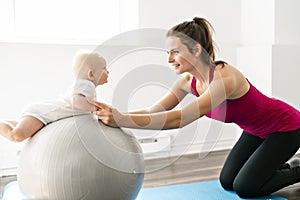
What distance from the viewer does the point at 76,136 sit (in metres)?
1.77

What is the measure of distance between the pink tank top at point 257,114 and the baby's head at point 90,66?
0.67 meters

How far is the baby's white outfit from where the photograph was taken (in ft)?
6.13

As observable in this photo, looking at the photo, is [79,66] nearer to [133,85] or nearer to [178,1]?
[133,85]

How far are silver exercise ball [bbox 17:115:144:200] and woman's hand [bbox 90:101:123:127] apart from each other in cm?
3

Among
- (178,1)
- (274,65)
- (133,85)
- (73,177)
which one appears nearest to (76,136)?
(73,177)

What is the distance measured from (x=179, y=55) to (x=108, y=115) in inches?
19.2

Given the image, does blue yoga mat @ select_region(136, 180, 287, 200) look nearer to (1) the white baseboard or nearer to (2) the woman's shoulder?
(2) the woman's shoulder

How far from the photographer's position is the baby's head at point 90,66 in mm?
1875

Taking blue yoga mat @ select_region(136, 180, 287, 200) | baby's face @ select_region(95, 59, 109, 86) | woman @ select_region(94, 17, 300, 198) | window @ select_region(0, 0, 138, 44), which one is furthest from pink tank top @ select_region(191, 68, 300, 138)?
window @ select_region(0, 0, 138, 44)

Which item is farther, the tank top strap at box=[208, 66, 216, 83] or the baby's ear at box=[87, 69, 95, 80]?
the tank top strap at box=[208, 66, 216, 83]

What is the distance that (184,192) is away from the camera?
8.13 feet

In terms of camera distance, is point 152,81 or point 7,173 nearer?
point 152,81

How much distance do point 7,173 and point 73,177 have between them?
157 centimetres

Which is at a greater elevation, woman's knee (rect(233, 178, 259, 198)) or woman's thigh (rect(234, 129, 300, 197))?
woman's thigh (rect(234, 129, 300, 197))
